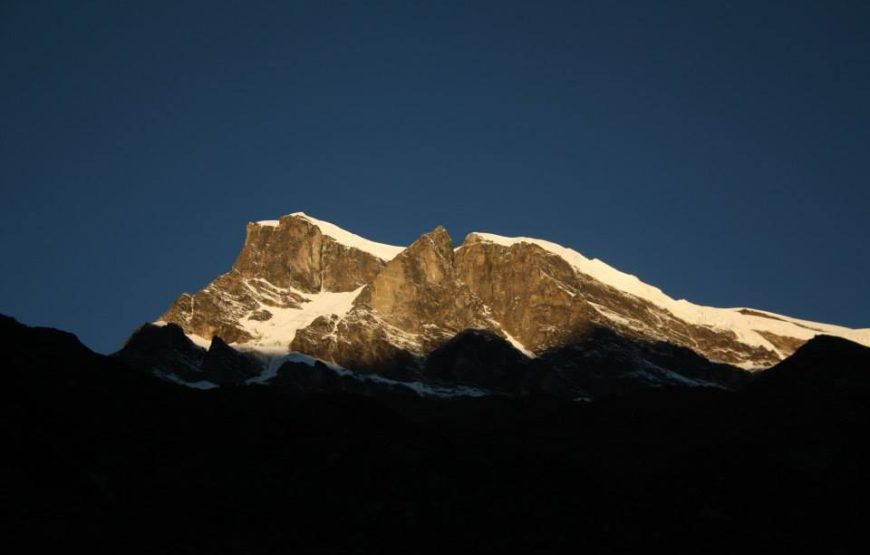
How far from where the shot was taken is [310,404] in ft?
464

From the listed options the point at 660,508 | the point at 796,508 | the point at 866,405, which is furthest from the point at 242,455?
the point at 866,405

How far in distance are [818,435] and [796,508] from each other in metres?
14.7

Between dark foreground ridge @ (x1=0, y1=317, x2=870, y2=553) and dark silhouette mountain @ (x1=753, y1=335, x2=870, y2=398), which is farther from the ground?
dark silhouette mountain @ (x1=753, y1=335, x2=870, y2=398)

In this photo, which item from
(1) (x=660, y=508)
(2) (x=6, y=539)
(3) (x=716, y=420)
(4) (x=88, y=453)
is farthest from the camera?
(3) (x=716, y=420)

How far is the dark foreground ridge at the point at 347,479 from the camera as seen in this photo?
109438 mm

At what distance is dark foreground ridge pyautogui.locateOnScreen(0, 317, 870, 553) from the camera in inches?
4309

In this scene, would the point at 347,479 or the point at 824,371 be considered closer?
the point at 347,479

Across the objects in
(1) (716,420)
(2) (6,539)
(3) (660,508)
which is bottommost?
(2) (6,539)

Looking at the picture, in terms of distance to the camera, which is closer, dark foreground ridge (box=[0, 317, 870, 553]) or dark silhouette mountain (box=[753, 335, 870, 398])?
dark foreground ridge (box=[0, 317, 870, 553])

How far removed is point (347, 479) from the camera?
400 ft

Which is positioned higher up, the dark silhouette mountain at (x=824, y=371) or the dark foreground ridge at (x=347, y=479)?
the dark silhouette mountain at (x=824, y=371)

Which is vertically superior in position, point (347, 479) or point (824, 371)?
point (824, 371)

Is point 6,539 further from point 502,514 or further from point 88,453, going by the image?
point 502,514

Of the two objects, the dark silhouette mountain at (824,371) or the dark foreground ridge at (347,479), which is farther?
the dark silhouette mountain at (824,371)
